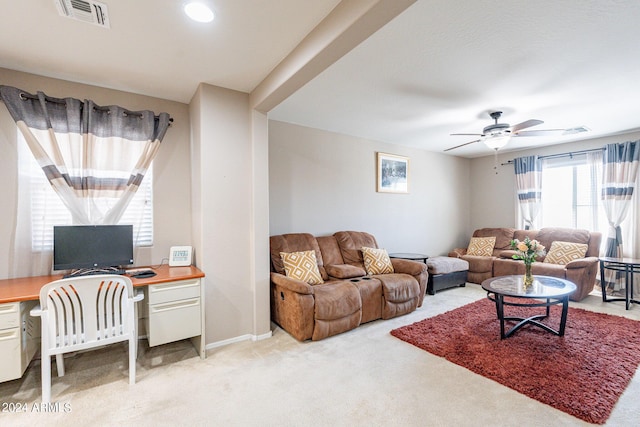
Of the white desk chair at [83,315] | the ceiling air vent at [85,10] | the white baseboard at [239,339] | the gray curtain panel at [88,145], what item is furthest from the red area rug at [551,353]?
the ceiling air vent at [85,10]

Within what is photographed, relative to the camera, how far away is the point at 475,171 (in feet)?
21.3

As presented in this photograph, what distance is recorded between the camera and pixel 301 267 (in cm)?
333

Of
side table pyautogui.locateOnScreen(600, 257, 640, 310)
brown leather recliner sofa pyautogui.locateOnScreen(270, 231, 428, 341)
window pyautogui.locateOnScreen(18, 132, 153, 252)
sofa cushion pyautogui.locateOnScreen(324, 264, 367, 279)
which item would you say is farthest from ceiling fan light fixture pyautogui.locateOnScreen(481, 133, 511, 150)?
window pyautogui.locateOnScreen(18, 132, 153, 252)

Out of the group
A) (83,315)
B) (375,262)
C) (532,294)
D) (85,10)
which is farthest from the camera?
(375,262)

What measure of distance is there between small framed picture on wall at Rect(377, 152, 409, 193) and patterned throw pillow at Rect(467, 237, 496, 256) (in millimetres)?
1798

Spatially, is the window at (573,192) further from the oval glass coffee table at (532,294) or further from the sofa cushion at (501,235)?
the oval glass coffee table at (532,294)

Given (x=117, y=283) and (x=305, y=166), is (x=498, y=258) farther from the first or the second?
(x=117, y=283)

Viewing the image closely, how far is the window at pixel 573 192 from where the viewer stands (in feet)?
16.0

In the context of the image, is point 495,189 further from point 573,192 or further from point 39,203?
point 39,203

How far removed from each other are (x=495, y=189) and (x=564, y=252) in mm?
1865

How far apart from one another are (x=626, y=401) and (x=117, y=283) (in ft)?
11.9

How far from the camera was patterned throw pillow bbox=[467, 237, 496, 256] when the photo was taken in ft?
18.1

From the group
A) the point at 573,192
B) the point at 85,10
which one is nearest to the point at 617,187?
the point at 573,192

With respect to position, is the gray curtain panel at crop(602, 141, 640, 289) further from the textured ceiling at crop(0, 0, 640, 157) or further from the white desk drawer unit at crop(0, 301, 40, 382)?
the white desk drawer unit at crop(0, 301, 40, 382)
